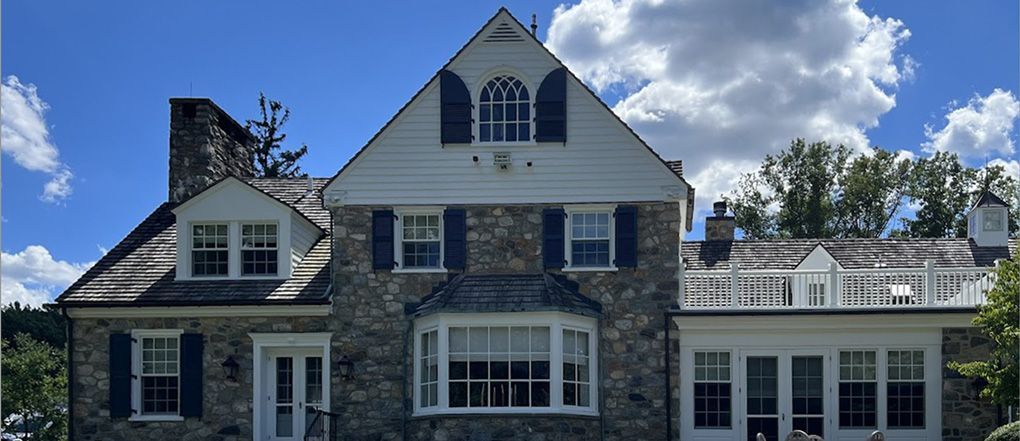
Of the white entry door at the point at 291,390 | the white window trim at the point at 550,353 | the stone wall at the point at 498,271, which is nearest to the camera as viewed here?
the white window trim at the point at 550,353

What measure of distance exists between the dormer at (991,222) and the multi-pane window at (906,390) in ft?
20.3

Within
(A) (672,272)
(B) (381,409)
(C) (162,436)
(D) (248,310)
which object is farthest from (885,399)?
(C) (162,436)

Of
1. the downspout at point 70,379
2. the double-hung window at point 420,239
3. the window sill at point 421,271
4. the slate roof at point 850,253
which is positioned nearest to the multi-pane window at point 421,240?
the double-hung window at point 420,239

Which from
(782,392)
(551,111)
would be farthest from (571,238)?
(782,392)

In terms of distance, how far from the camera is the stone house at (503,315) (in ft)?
63.6

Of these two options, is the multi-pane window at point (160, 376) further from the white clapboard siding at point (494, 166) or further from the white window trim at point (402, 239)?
the white window trim at point (402, 239)

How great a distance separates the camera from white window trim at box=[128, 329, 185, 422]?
2002 centimetres

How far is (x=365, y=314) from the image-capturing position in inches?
789

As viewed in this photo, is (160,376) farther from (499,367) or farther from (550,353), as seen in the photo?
(550,353)

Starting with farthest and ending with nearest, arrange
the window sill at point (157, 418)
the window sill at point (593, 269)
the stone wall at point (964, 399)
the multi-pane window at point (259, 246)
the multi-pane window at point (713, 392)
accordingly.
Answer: the multi-pane window at point (259, 246), the window sill at point (157, 418), the window sill at point (593, 269), the multi-pane window at point (713, 392), the stone wall at point (964, 399)

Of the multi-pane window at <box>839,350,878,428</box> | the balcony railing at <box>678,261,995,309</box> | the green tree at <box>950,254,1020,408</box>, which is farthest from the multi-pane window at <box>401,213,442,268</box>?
the green tree at <box>950,254,1020,408</box>

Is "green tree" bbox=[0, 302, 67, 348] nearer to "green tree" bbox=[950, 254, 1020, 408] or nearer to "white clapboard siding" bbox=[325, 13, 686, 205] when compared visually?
"white clapboard siding" bbox=[325, 13, 686, 205]

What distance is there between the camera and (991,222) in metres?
24.7

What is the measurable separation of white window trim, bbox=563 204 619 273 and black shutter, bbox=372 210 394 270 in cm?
306
